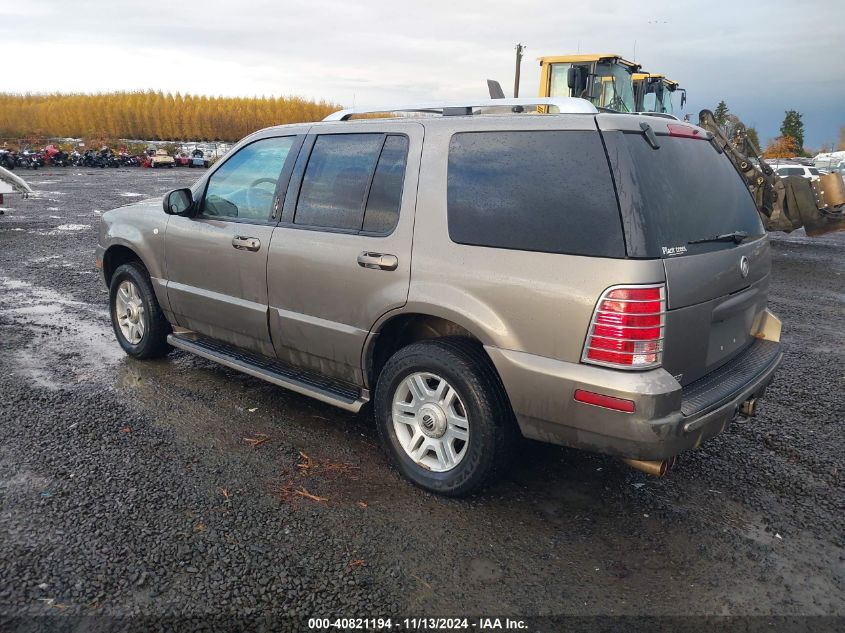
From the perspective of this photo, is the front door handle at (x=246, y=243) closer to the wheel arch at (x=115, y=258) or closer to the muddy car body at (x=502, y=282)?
the muddy car body at (x=502, y=282)

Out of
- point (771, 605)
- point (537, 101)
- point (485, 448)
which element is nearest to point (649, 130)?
point (537, 101)

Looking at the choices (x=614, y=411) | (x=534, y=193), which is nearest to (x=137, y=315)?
(x=534, y=193)

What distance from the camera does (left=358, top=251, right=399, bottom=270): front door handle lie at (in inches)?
140

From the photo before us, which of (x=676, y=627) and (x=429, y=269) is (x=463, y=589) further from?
(x=429, y=269)

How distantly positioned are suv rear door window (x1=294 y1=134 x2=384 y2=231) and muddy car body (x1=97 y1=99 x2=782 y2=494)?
1cm

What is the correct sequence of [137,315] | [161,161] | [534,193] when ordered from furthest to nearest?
[161,161], [137,315], [534,193]

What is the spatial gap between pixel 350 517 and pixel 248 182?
250 centimetres

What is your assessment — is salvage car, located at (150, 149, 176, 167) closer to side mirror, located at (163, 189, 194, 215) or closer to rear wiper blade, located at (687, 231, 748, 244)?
side mirror, located at (163, 189, 194, 215)

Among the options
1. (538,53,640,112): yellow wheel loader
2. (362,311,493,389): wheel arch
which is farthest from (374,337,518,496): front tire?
(538,53,640,112): yellow wheel loader

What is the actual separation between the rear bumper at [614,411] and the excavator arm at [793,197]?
9.64m

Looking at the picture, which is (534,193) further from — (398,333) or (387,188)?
(398,333)

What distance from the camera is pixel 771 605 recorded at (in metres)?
2.69

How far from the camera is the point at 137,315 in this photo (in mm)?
5496

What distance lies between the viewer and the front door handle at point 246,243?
4.29 m
